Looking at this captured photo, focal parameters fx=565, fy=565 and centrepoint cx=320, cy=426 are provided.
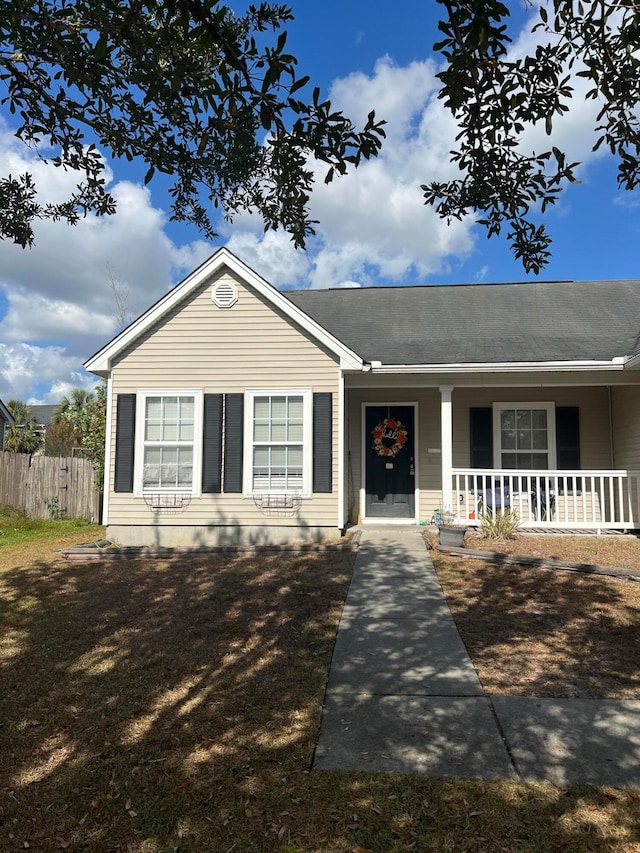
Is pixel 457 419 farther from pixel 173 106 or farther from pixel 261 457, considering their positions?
pixel 173 106

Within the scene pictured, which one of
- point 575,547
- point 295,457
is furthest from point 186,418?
point 575,547

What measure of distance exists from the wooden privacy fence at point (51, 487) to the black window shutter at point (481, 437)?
28.3 ft

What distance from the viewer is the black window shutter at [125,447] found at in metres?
9.46

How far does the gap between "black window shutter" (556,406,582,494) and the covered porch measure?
0.06ft

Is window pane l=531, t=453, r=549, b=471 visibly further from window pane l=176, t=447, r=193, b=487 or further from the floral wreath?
window pane l=176, t=447, r=193, b=487

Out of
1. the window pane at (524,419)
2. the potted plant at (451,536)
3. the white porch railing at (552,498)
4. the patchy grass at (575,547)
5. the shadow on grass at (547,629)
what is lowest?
the shadow on grass at (547,629)

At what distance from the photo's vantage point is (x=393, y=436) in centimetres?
1108

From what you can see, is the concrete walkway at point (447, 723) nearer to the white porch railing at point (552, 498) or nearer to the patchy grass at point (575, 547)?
the patchy grass at point (575, 547)

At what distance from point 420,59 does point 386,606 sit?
15.9ft

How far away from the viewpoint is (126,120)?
478 cm

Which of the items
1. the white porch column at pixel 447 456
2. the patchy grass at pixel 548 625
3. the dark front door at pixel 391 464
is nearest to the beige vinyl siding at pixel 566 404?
the dark front door at pixel 391 464

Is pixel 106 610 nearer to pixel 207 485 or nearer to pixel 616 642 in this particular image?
pixel 207 485

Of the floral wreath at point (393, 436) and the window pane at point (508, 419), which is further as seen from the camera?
the floral wreath at point (393, 436)

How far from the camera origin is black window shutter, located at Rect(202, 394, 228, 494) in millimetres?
9344
